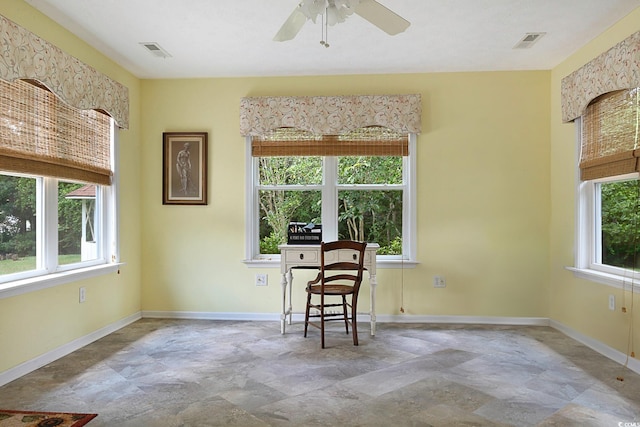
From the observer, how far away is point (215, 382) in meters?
2.71

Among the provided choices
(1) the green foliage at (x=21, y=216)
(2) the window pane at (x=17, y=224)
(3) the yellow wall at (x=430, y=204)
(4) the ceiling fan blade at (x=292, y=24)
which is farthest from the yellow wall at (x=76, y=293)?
(4) the ceiling fan blade at (x=292, y=24)

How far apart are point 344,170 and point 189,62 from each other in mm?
1867

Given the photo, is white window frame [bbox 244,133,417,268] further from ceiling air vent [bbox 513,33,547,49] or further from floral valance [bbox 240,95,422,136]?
ceiling air vent [bbox 513,33,547,49]

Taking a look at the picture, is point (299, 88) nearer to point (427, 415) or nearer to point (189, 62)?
point (189, 62)

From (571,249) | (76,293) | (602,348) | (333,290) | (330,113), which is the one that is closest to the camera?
(602,348)

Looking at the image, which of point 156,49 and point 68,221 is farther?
point 156,49

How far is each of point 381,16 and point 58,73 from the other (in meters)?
2.39

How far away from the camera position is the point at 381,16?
2168mm

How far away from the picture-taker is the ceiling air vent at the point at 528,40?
335 cm

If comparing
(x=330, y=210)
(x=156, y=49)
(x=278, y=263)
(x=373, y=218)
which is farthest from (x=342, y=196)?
(x=156, y=49)

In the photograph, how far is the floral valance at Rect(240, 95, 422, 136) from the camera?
4.15 m

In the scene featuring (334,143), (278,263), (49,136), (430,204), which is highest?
(334,143)

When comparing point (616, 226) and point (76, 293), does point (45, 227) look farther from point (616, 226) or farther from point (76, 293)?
Answer: point (616, 226)

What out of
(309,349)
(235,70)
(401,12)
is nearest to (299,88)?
(235,70)
